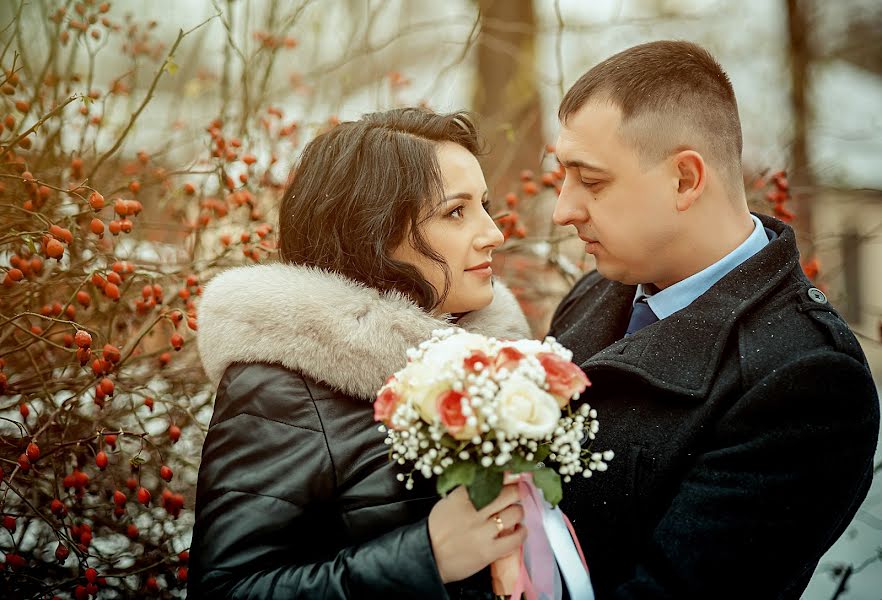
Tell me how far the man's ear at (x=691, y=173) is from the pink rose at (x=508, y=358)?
0.94m

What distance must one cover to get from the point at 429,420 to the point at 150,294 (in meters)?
1.53

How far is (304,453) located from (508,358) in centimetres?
70

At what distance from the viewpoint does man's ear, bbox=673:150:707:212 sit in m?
2.32

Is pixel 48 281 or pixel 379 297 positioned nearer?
pixel 379 297

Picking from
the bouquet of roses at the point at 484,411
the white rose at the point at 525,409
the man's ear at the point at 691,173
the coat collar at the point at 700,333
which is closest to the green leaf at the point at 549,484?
the bouquet of roses at the point at 484,411

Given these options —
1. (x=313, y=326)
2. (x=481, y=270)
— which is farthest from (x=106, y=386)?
(x=481, y=270)

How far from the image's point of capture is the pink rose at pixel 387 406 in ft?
5.67

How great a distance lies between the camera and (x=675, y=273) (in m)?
2.42

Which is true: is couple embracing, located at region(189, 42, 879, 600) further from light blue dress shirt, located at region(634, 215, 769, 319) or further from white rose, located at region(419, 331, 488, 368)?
white rose, located at region(419, 331, 488, 368)

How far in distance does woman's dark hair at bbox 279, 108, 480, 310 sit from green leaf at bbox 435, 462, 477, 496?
755 millimetres

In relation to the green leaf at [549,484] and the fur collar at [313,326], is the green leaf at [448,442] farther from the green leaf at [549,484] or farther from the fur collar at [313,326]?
the fur collar at [313,326]

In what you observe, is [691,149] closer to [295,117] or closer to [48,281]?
[48,281]

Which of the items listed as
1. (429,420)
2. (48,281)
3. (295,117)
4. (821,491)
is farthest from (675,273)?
(295,117)

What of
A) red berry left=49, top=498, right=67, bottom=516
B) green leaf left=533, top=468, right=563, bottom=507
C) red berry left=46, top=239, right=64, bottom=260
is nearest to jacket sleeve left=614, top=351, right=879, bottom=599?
green leaf left=533, top=468, right=563, bottom=507
